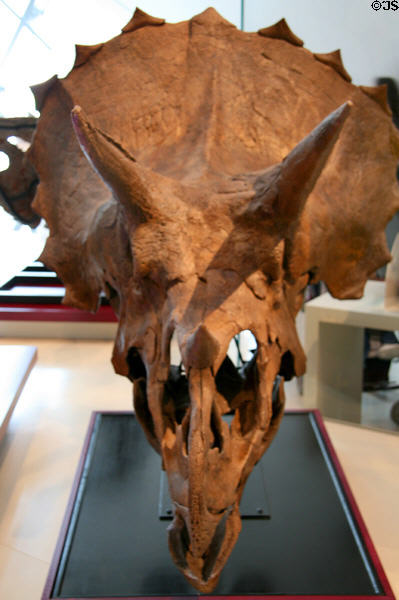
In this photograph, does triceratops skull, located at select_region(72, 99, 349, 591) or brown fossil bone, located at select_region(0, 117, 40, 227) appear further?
brown fossil bone, located at select_region(0, 117, 40, 227)

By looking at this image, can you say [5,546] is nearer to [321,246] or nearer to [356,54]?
A: [321,246]

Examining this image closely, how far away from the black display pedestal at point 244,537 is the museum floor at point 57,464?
0.20m

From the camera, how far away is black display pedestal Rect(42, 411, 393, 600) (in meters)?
2.16

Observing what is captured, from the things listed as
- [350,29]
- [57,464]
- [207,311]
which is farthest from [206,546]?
[350,29]

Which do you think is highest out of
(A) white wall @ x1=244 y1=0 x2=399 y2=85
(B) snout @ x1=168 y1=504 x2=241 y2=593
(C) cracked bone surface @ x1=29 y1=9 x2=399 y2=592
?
(A) white wall @ x1=244 y1=0 x2=399 y2=85

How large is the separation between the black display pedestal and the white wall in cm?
204

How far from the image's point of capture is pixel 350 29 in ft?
11.3

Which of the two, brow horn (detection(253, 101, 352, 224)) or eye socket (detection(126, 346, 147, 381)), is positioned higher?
brow horn (detection(253, 101, 352, 224))

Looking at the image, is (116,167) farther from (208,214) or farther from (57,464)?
(57,464)

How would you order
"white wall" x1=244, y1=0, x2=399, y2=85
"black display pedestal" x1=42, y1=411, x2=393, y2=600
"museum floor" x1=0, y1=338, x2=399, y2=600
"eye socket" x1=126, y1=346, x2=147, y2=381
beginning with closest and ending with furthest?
1. "eye socket" x1=126, y1=346, x2=147, y2=381
2. "black display pedestal" x1=42, y1=411, x2=393, y2=600
3. "museum floor" x1=0, y1=338, x2=399, y2=600
4. "white wall" x1=244, y1=0, x2=399, y2=85

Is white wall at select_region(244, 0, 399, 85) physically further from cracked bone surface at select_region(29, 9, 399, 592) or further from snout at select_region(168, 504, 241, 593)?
snout at select_region(168, 504, 241, 593)

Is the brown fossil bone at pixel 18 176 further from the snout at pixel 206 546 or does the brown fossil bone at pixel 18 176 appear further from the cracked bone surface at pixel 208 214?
the snout at pixel 206 546

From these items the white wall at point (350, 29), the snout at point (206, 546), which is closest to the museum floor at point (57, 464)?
the snout at point (206, 546)

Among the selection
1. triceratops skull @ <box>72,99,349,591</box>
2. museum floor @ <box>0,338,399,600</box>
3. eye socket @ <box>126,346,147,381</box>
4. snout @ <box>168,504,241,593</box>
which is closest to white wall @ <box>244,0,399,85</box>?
triceratops skull @ <box>72,99,349,591</box>
